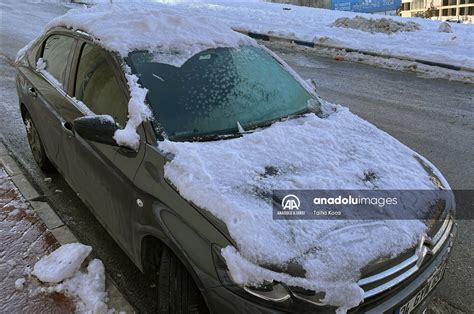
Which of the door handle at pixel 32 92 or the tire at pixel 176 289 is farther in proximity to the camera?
the door handle at pixel 32 92

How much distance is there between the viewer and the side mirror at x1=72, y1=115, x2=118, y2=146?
293cm

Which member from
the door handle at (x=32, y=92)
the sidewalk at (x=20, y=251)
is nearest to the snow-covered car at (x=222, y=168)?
the door handle at (x=32, y=92)

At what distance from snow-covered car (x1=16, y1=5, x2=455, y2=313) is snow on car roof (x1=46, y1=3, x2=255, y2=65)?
12 millimetres

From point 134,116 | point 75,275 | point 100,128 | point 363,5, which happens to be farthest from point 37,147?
point 363,5

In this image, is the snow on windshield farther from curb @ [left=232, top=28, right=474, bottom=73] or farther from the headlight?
curb @ [left=232, top=28, right=474, bottom=73]

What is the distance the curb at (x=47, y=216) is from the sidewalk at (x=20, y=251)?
1.9 inches

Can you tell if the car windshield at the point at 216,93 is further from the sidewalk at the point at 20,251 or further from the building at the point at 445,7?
the building at the point at 445,7

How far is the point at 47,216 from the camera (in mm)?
4094

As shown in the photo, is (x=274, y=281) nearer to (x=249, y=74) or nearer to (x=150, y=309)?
(x=150, y=309)

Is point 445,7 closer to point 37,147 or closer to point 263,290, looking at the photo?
point 37,147

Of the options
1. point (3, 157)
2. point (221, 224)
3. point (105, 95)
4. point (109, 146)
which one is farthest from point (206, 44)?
point (3, 157)

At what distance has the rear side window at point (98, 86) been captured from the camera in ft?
10.4

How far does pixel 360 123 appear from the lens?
11.6 ft

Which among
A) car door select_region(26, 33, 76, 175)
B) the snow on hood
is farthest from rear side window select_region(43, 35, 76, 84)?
the snow on hood
